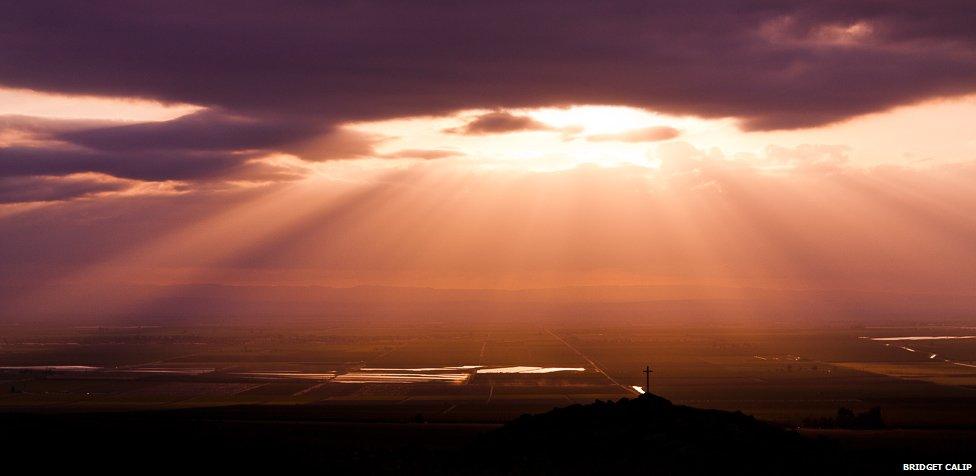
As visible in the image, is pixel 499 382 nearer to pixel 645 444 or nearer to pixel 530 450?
pixel 530 450

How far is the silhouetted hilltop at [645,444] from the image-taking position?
124ft

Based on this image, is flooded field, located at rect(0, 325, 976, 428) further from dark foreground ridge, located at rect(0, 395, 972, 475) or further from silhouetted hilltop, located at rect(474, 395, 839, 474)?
dark foreground ridge, located at rect(0, 395, 972, 475)

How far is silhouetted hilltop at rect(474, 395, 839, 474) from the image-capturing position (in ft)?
Result: 124

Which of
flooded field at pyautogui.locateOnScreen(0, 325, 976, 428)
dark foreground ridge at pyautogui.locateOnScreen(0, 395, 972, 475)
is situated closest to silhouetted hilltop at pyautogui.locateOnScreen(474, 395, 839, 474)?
Result: dark foreground ridge at pyautogui.locateOnScreen(0, 395, 972, 475)

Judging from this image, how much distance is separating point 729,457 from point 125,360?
169372mm

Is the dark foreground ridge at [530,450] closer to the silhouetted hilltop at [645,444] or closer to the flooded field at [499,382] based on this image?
the silhouetted hilltop at [645,444]

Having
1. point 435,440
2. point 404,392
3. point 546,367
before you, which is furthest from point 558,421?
point 546,367

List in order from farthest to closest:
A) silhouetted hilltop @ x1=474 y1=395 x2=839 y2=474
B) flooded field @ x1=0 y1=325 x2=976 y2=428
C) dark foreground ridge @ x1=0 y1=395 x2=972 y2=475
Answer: flooded field @ x1=0 y1=325 x2=976 y2=428
silhouetted hilltop @ x1=474 y1=395 x2=839 y2=474
dark foreground ridge @ x1=0 y1=395 x2=972 y2=475

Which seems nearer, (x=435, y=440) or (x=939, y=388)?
(x=435, y=440)

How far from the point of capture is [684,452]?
1523 inches

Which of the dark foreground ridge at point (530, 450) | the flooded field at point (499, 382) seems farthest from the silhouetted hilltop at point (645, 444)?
the flooded field at point (499, 382)

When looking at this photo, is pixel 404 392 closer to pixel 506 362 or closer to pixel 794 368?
pixel 506 362

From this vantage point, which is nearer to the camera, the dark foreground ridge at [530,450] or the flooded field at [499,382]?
the dark foreground ridge at [530,450]

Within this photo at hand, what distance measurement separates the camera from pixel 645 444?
133 ft
